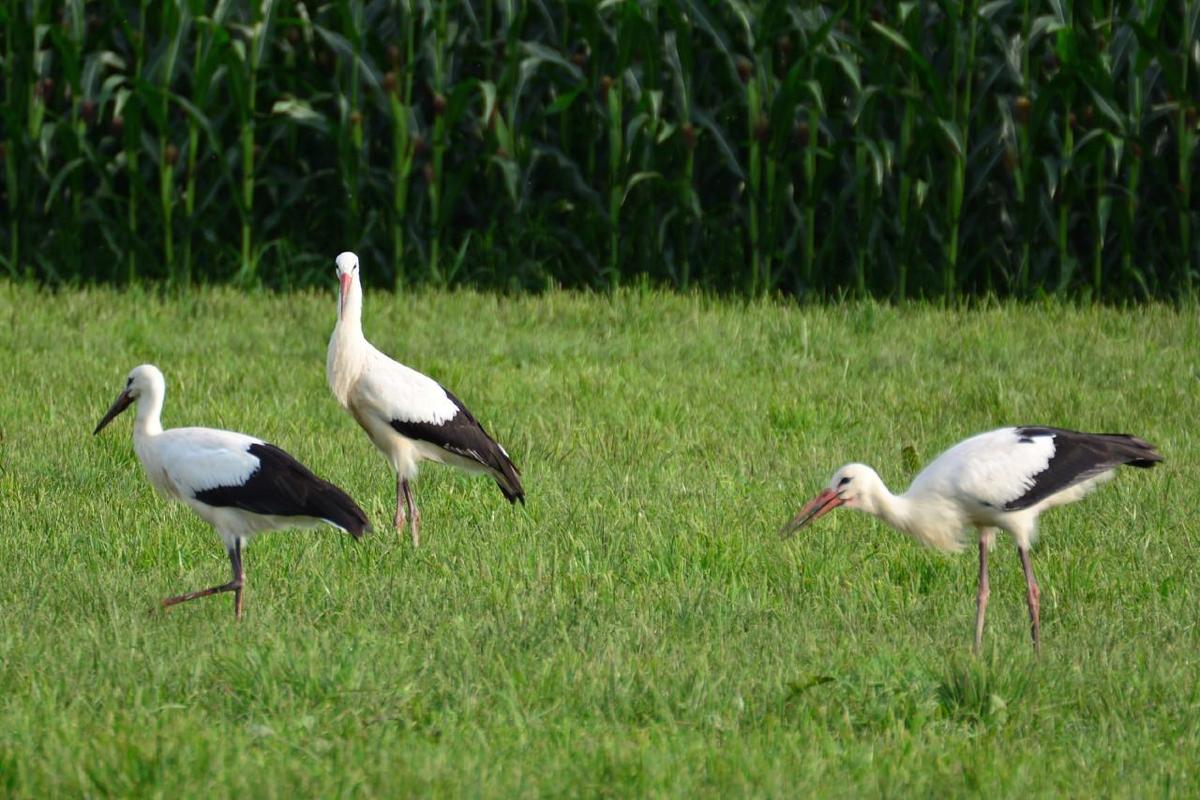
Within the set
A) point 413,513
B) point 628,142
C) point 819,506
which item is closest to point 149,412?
point 413,513

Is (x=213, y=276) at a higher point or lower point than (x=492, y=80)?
lower

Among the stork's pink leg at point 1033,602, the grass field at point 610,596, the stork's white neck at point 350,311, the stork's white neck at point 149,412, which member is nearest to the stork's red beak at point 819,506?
the grass field at point 610,596

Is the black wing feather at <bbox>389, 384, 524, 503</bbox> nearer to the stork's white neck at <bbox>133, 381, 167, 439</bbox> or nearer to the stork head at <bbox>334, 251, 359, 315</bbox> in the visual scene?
the stork head at <bbox>334, 251, 359, 315</bbox>

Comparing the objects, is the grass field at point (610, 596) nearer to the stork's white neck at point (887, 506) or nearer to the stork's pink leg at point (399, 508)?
the stork's pink leg at point (399, 508)

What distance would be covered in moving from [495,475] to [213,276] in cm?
699

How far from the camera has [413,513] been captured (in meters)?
6.99

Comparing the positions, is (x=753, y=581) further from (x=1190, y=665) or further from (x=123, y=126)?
(x=123, y=126)

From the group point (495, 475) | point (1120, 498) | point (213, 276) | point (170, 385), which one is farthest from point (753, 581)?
point (213, 276)

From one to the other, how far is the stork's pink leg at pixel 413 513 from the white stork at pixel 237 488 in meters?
0.68

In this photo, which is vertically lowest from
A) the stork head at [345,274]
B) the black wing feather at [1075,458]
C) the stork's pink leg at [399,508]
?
the stork's pink leg at [399,508]

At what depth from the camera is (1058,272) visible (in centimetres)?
1306

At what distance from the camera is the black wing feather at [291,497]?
19.3ft

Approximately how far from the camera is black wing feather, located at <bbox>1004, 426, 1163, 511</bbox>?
19.4 feet

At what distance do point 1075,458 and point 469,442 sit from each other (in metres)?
2.48
